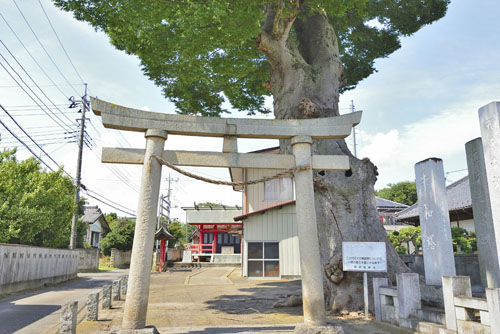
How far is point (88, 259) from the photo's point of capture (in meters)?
26.6

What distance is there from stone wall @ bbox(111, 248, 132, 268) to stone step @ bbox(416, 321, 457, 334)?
31180 mm

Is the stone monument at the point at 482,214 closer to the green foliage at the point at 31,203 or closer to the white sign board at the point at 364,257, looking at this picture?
the white sign board at the point at 364,257

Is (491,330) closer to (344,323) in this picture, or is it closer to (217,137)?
(344,323)

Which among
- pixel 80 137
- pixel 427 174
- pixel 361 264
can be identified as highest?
pixel 80 137

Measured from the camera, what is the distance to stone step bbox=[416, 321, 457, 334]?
5605 millimetres

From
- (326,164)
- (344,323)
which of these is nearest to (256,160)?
(326,164)

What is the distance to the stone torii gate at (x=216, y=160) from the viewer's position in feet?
19.4

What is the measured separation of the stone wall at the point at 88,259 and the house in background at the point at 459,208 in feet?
75.8

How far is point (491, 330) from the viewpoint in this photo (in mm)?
4871

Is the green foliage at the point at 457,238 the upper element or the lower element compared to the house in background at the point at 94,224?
lower

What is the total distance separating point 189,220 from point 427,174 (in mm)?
25658

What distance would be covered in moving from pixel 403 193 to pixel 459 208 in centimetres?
3990

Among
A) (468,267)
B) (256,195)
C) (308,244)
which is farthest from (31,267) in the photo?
(468,267)

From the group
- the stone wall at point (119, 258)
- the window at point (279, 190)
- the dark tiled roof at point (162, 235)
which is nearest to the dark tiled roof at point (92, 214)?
the stone wall at point (119, 258)
